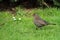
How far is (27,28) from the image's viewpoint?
8.41 meters

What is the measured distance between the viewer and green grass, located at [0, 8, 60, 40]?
7.66 meters

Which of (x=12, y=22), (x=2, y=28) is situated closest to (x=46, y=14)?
(x=12, y=22)

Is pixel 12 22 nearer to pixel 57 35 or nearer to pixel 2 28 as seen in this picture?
pixel 2 28

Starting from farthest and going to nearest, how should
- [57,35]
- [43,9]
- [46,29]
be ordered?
[43,9]
[46,29]
[57,35]

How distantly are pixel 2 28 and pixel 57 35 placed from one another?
1975 millimetres

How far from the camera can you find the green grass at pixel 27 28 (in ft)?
25.1

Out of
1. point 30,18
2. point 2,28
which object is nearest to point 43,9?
point 30,18

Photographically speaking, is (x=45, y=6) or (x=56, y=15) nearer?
(x=56, y=15)

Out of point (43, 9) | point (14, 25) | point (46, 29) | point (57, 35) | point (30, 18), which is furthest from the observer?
point (43, 9)

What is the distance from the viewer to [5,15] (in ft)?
33.0

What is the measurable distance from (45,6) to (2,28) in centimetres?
274

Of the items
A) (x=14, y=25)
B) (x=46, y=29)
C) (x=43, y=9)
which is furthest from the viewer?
(x=43, y=9)

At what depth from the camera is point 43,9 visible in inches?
411

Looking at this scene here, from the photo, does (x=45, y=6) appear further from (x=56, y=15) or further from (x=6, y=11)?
(x=6, y=11)
